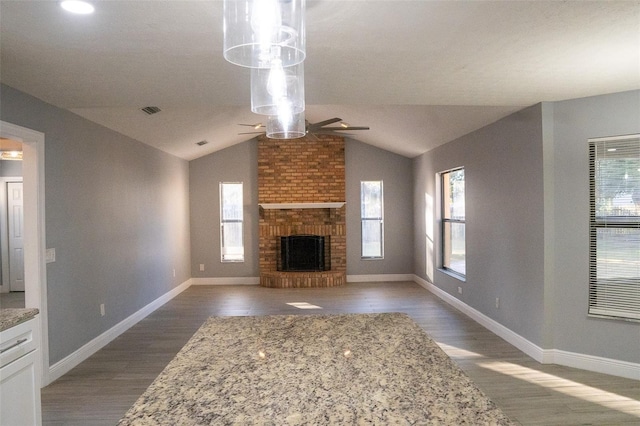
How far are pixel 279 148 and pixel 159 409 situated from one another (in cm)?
750

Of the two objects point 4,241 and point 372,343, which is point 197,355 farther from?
point 4,241

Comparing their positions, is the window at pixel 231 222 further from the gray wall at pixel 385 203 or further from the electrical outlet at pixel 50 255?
the electrical outlet at pixel 50 255

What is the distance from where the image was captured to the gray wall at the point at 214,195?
8.39 meters

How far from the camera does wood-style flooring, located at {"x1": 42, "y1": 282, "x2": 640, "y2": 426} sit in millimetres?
2969

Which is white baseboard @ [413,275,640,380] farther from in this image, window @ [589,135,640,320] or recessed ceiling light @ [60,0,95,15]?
recessed ceiling light @ [60,0,95,15]

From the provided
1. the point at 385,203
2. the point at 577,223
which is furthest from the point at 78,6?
the point at 385,203

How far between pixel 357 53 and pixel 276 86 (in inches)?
51.4

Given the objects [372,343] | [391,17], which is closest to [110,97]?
[391,17]

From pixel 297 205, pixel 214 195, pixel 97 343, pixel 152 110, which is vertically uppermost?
pixel 152 110

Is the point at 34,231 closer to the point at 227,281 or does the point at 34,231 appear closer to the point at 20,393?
the point at 20,393

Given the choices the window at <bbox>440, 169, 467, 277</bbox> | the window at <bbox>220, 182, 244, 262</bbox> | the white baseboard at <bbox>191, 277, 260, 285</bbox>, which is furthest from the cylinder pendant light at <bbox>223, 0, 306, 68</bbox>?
the white baseboard at <bbox>191, 277, 260, 285</bbox>

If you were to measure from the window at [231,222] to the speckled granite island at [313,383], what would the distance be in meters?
6.87

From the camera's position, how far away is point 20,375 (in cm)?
212

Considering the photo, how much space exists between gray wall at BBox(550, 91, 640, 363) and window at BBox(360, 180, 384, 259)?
4814mm
